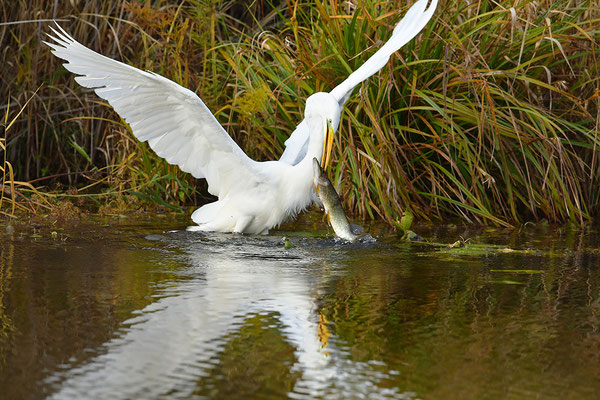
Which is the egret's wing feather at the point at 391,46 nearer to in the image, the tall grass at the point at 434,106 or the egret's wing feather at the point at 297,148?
the tall grass at the point at 434,106

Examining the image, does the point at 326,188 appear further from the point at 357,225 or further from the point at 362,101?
the point at 362,101

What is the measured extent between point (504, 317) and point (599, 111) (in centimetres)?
285

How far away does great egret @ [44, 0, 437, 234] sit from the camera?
16.1ft

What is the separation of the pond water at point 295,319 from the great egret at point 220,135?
340 mm

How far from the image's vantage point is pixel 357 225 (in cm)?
559

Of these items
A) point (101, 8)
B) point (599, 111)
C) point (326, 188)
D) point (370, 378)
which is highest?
point (101, 8)

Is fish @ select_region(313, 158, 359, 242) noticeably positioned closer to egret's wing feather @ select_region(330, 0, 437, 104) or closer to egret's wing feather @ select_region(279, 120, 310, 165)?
egret's wing feather @ select_region(330, 0, 437, 104)

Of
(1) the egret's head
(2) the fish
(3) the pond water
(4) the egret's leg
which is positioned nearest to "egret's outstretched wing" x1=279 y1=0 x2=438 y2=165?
(1) the egret's head

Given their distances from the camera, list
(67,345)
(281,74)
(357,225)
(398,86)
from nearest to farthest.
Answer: (67,345) → (357,225) → (398,86) → (281,74)

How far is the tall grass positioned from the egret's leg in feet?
2.71

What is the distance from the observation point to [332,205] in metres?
4.78

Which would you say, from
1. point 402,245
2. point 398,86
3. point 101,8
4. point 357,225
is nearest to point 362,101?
point 398,86

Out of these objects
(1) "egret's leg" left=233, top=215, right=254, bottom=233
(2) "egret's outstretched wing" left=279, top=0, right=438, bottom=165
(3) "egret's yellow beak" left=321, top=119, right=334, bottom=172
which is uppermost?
(2) "egret's outstretched wing" left=279, top=0, right=438, bottom=165

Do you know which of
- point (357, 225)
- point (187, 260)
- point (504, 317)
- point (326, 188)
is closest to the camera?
point (504, 317)
